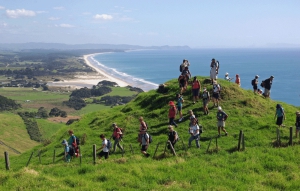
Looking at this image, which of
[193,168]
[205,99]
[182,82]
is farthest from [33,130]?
[193,168]

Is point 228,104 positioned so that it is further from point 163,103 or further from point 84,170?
point 84,170

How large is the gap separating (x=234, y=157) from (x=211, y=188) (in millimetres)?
3823

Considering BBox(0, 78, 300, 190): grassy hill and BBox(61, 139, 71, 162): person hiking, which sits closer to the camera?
BBox(0, 78, 300, 190): grassy hill

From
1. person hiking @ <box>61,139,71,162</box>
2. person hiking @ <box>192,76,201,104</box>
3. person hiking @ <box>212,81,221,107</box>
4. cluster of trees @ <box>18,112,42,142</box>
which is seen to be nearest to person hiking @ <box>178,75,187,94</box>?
person hiking @ <box>192,76,201,104</box>

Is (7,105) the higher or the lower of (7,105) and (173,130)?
the lower

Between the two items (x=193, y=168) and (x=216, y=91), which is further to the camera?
(x=216, y=91)

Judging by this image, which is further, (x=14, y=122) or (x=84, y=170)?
(x=14, y=122)

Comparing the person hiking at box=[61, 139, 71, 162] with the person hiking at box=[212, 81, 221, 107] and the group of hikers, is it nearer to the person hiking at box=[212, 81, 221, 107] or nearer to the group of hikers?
the group of hikers

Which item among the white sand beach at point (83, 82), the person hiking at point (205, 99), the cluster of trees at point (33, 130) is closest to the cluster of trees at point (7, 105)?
the cluster of trees at point (33, 130)

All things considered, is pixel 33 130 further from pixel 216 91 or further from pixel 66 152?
pixel 216 91

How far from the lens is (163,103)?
2575 centimetres

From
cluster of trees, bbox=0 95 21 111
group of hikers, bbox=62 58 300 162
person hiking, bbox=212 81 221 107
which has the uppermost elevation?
person hiking, bbox=212 81 221 107

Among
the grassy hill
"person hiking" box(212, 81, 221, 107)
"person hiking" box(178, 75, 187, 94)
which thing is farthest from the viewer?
"person hiking" box(178, 75, 187, 94)

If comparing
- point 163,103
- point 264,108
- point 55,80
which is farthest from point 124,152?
point 55,80
